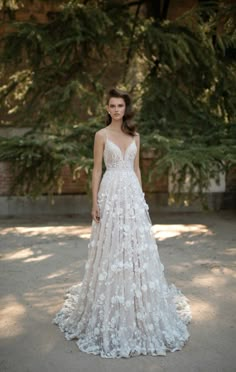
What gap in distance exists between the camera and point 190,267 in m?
5.49

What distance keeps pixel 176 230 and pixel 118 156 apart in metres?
4.89

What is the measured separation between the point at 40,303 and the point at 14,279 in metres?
0.92

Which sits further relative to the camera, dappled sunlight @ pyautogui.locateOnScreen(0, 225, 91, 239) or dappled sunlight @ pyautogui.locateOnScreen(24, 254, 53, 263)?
dappled sunlight @ pyautogui.locateOnScreen(0, 225, 91, 239)

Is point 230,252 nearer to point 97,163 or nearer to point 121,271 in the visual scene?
point 121,271

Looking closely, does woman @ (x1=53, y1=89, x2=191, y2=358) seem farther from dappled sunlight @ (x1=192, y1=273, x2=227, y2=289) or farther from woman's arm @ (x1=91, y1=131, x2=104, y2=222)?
dappled sunlight @ (x1=192, y1=273, x2=227, y2=289)

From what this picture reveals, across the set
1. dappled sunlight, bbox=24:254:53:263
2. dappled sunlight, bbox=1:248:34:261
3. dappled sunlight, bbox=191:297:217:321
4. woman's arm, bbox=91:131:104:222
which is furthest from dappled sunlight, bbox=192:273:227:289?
dappled sunlight, bbox=1:248:34:261

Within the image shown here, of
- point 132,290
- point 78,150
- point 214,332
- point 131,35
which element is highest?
point 131,35

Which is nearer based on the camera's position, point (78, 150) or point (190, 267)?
point (190, 267)

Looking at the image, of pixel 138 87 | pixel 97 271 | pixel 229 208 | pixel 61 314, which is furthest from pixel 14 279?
pixel 229 208

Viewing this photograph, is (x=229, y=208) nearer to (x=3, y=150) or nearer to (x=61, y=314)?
(x=3, y=150)

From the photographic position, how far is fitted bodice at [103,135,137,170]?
3.33 m

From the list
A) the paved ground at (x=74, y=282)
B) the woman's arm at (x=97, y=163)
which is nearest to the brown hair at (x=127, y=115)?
the woman's arm at (x=97, y=163)

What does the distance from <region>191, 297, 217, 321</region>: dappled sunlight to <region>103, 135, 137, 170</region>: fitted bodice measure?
1580 mm

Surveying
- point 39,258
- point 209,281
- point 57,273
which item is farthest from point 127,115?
point 39,258
